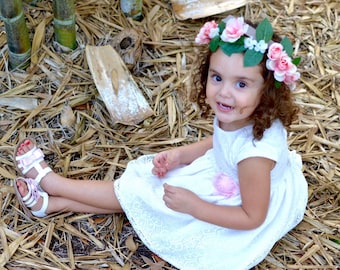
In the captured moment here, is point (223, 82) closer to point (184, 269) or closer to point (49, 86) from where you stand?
point (184, 269)

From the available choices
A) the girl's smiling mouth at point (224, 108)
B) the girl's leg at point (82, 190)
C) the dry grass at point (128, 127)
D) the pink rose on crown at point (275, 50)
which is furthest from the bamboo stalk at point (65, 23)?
the pink rose on crown at point (275, 50)

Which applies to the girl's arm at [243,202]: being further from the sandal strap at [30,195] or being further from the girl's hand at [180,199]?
the sandal strap at [30,195]

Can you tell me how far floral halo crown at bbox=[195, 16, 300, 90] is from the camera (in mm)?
1594

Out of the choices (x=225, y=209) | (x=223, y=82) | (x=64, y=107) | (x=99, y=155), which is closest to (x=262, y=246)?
(x=225, y=209)

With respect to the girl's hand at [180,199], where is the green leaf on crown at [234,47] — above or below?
above

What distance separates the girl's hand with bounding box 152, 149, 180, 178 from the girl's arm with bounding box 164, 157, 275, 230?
15cm

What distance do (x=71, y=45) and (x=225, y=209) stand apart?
40.4 inches

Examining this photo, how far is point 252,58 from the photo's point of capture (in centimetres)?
162

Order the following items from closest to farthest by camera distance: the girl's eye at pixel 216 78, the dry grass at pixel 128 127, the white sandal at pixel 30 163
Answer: the girl's eye at pixel 216 78, the dry grass at pixel 128 127, the white sandal at pixel 30 163

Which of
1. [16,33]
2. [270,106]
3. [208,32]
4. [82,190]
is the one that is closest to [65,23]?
[16,33]

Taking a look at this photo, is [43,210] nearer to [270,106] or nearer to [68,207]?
[68,207]

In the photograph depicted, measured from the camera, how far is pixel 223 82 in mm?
1688

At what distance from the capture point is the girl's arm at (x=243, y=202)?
1.74 metres

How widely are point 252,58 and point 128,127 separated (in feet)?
2.60
